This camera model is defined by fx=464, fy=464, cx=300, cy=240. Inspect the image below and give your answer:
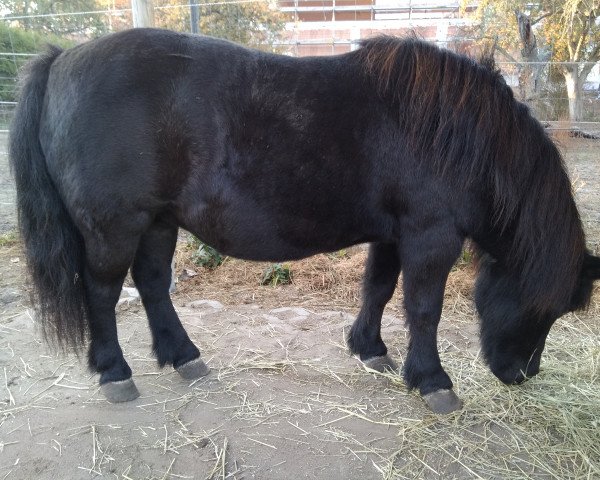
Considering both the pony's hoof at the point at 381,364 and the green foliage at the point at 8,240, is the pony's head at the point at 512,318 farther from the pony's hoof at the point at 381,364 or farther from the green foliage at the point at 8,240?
the green foliage at the point at 8,240

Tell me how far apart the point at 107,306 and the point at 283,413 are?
1136mm

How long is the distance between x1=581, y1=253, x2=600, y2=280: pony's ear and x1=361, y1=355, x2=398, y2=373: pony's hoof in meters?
1.26

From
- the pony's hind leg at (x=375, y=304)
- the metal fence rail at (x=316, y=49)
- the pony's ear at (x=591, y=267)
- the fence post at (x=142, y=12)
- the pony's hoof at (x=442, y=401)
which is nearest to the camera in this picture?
the pony's ear at (x=591, y=267)

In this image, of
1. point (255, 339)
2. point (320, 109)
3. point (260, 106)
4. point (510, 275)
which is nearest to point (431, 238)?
point (510, 275)

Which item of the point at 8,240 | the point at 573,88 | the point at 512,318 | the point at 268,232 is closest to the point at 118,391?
the point at 268,232

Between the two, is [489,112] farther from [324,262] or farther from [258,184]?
[324,262]

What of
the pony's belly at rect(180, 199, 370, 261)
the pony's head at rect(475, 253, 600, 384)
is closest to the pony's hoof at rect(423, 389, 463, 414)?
the pony's head at rect(475, 253, 600, 384)

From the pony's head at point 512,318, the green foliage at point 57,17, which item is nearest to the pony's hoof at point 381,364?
the pony's head at point 512,318

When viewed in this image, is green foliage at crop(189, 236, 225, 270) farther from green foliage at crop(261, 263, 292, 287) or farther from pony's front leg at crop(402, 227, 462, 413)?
pony's front leg at crop(402, 227, 462, 413)

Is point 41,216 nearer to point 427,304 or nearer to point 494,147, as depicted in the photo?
point 427,304

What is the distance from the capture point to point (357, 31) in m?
6.82

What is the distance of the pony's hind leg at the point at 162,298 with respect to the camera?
2721mm

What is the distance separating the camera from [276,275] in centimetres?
459

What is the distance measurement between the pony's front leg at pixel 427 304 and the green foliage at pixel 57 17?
4.88m
